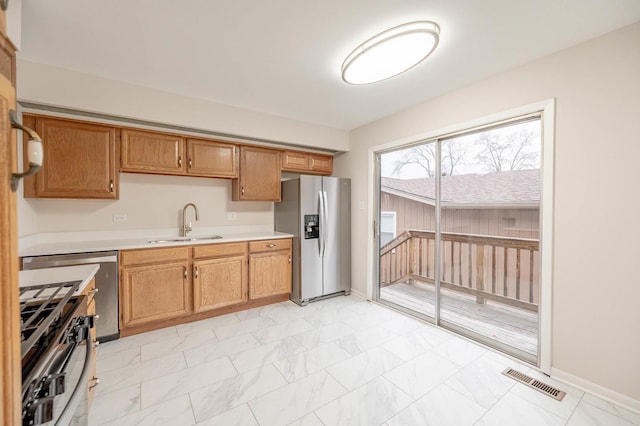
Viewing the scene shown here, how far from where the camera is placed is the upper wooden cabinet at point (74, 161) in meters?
2.45

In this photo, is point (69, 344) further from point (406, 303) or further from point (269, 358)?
point (406, 303)

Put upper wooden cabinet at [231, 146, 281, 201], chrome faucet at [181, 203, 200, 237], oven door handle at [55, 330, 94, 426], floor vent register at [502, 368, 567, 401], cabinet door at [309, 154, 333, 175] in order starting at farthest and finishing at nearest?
1. cabinet door at [309, 154, 333, 175]
2. upper wooden cabinet at [231, 146, 281, 201]
3. chrome faucet at [181, 203, 200, 237]
4. floor vent register at [502, 368, 567, 401]
5. oven door handle at [55, 330, 94, 426]

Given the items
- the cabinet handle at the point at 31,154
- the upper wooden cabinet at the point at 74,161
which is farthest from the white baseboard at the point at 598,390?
the upper wooden cabinet at the point at 74,161

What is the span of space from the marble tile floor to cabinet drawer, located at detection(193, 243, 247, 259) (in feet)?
2.54

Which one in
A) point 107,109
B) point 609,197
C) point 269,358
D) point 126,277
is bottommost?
point 269,358

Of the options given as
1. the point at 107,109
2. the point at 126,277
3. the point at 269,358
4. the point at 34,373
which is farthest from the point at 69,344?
the point at 107,109

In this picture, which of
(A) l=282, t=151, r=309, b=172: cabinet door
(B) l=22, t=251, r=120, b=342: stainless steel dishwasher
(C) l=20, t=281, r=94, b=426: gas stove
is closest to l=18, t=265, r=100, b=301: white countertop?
(C) l=20, t=281, r=94, b=426: gas stove

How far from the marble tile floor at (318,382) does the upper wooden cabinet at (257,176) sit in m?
1.62

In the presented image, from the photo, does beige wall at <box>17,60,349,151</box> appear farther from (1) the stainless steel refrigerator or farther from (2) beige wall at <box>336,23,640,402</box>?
(2) beige wall at <box>336,23,640,402</box>

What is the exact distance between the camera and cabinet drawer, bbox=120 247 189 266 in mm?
2613

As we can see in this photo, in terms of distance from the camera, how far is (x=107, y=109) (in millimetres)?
2510

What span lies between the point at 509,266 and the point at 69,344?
321 centimetres

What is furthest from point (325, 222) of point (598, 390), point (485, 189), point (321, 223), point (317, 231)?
point (598, 390)

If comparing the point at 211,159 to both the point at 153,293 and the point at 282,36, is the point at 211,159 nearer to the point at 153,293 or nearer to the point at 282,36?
the point at 153,293
